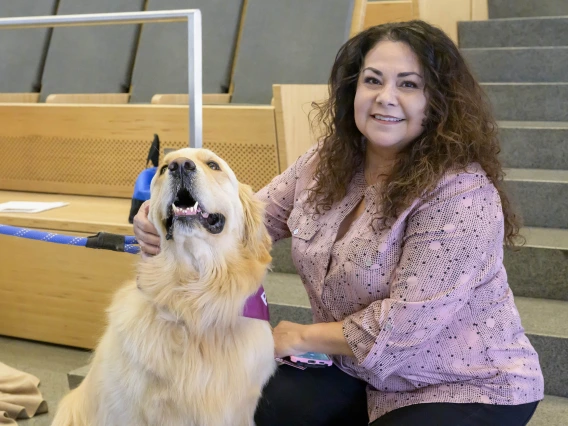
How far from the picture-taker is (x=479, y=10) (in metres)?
4.20

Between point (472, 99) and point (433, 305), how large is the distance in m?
0.51

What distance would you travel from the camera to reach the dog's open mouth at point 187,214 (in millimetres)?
1436

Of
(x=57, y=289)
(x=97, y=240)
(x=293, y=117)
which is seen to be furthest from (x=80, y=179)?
(x=97, y=240)

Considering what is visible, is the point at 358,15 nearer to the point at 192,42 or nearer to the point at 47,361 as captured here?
the point at 192,42

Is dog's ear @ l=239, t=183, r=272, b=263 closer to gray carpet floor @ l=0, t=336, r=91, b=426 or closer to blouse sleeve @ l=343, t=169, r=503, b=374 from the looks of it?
→ blouse sleeve @ l=343, t=169, r=503, b=374

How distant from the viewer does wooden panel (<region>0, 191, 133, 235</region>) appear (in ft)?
8.10

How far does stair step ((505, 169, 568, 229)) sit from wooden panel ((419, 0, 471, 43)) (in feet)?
4.72

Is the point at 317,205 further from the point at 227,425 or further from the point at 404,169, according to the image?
the point at 227,425

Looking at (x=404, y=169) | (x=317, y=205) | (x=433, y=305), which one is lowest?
(x=433, y=305)

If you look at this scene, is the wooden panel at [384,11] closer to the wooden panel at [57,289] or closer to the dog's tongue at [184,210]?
the wooden panel at [57,289]

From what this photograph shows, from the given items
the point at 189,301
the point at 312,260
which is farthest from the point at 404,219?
the point at 189,301

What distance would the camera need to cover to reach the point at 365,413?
66.3 inches

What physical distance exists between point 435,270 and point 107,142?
2122 millimetres

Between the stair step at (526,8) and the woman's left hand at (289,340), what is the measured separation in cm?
357
